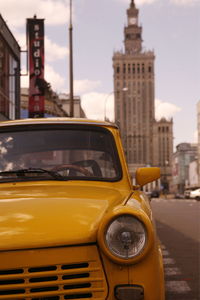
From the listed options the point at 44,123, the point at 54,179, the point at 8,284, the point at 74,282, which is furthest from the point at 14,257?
the point at 44,123

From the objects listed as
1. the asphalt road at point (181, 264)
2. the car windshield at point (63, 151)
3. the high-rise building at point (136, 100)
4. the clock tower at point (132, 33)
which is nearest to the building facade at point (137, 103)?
the high-rise building at point (136, 100)

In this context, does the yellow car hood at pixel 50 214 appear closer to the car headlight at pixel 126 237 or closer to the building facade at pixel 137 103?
the car headlight at pixel 126 237

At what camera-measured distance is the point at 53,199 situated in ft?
11.0

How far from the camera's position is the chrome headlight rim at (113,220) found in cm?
290

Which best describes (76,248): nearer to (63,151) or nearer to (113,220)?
(113,220)

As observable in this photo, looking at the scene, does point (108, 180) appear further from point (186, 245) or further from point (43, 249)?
point (186, 245)

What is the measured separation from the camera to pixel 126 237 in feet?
9.61

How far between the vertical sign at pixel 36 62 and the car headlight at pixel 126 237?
100.0 feet

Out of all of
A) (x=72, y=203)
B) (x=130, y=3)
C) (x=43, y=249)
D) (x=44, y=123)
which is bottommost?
(x=43, y=249)

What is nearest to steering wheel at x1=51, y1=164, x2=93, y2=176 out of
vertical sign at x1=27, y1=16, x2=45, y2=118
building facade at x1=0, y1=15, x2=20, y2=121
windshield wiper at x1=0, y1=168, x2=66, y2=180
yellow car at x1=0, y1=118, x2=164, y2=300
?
windshield wiper at x1=0, y1=168, x2=66, y2=180

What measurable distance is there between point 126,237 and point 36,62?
31015mm

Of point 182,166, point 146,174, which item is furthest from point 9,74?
point 182,166

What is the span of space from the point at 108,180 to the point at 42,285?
1.40m

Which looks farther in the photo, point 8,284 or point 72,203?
point 72,203
